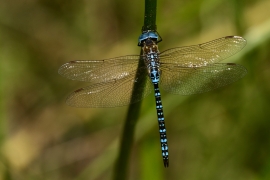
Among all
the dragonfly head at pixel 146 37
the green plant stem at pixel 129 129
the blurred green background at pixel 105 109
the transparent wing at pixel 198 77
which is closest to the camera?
the green plant stem at pixel 129 129

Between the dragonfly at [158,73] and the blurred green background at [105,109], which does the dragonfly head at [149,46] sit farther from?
the blurred green background at [105,109]

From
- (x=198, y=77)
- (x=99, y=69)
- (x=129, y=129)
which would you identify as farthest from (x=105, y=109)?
(x=129, y=129)

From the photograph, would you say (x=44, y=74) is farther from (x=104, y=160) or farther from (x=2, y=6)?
(x=104, y=160)

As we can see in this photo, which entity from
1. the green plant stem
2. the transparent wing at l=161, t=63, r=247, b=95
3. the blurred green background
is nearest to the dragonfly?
the transparent wing at l=161, t=63, r=247, b=95

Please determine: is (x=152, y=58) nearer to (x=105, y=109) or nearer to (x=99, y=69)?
(x=99, y=69)

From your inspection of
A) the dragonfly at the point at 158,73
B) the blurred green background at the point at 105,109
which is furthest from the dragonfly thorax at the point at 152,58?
the blurred green background at the point at 105,109
